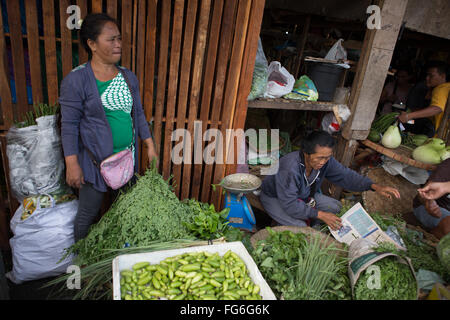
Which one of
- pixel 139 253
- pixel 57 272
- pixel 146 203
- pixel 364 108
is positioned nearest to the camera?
pixel 139 253

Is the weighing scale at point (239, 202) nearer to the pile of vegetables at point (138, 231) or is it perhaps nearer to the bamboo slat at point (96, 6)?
the pile of vegetables at point (138, 231)

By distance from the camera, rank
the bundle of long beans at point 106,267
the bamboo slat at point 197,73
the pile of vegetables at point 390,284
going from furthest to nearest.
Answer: the bamboo slat at point 197,73, the bundle of long beans at point 106,267, the pile of vegetables at point 390,284

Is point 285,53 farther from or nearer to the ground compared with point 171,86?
farther from the ground

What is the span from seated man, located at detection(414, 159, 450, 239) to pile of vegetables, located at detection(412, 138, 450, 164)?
0.36 m

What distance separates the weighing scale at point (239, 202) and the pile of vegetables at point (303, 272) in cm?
105

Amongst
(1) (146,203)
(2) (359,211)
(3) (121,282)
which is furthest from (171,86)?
(2) (359,211)

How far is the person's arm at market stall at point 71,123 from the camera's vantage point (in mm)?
2119

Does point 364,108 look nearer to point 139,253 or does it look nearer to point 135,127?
point 135,127

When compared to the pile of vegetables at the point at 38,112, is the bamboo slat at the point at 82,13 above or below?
above

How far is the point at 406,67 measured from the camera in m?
6.03

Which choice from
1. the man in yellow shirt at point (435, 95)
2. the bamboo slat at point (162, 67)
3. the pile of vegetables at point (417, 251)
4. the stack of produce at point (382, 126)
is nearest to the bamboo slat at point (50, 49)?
the bamboo slat at point (162, 67)

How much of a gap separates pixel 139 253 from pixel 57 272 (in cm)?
129

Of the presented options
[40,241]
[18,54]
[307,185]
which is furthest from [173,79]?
[40,241]

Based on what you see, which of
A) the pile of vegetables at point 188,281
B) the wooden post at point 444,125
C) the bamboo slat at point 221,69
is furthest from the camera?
the wooden post at point 444,125
